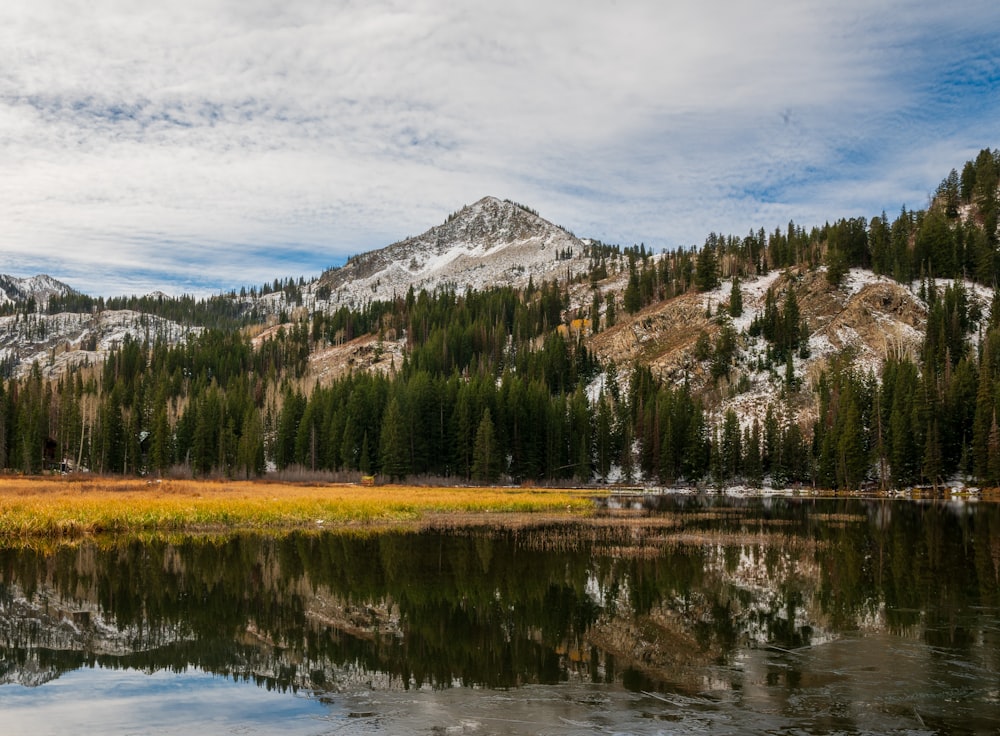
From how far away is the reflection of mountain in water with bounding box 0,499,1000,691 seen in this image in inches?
609

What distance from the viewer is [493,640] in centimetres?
1723

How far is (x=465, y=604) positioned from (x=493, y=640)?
4.29 m

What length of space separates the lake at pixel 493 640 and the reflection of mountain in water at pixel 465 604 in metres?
0.10

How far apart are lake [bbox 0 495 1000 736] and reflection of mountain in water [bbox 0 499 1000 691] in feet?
0.33

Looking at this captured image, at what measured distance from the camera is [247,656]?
1603 cm

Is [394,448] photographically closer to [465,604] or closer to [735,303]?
[465,604]

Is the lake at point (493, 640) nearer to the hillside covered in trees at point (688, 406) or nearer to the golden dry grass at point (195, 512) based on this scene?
the golden dry grass at point (195, 512)

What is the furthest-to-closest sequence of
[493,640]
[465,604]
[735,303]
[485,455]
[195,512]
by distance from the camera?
[735,303]
[485,455]
[195,512]
[465,604]
[493,640]

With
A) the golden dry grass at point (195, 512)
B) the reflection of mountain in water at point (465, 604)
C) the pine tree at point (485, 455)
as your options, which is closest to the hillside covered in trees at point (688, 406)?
the pine tree at point (485, 455)

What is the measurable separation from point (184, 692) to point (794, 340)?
159 m

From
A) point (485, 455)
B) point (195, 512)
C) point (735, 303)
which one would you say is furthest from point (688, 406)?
point (195, 512)

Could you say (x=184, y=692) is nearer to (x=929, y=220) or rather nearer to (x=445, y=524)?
(x=445, y=524)

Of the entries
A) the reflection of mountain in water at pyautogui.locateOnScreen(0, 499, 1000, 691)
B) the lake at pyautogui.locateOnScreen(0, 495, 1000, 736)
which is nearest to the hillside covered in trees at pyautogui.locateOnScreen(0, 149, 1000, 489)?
the reflection of mountain in water at pyautogui.locateOnScreen(0, 499, 1000, 691)

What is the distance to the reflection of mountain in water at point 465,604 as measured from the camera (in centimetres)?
1547
